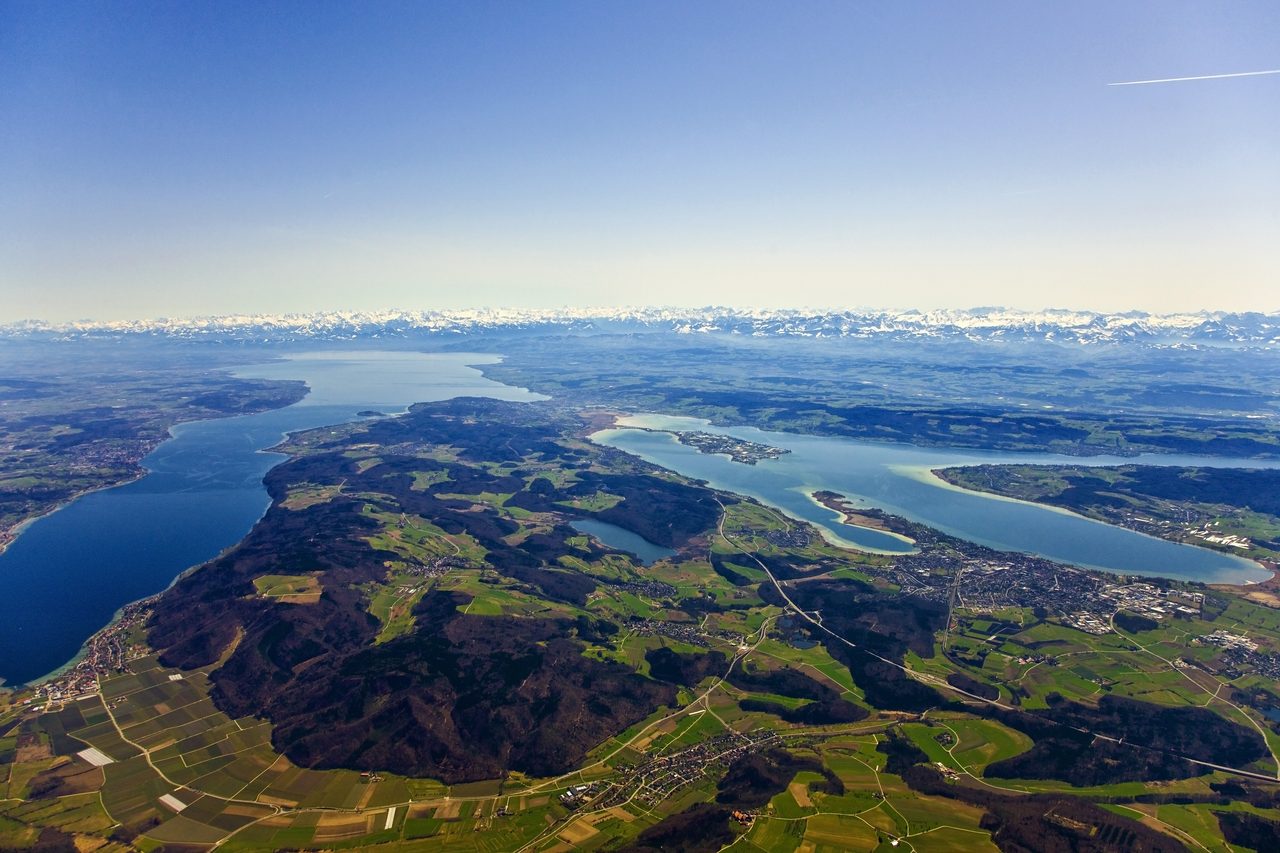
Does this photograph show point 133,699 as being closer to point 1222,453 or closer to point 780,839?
point 780,839

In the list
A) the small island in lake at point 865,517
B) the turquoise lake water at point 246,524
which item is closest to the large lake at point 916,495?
the turquoise lake water at point 246,524

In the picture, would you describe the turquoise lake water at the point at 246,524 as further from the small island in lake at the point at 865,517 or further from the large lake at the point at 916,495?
the small island in lake at the point at 865,517

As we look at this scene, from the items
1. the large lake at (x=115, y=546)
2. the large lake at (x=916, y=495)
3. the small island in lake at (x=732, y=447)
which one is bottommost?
the large lake at (x=916, y=495)

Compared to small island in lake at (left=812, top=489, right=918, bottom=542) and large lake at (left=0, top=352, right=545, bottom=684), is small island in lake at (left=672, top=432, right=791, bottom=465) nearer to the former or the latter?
small island in lake at (left=812, top=489, right=918, bottom=542)

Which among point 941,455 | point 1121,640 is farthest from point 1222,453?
point 1121,640

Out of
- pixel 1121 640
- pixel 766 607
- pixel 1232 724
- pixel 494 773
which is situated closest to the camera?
pixel 494 773

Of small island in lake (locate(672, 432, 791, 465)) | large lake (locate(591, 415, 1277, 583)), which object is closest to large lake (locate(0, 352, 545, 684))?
large lake (locate(591, 415, 1277, 583))
